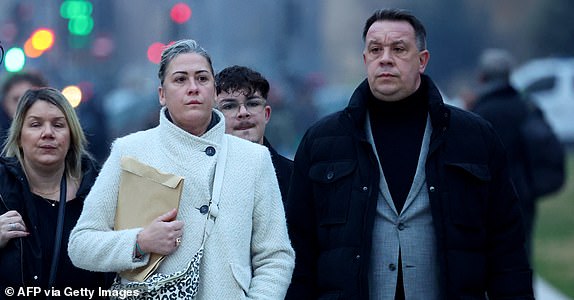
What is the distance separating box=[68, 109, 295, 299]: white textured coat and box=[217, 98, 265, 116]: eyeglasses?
1.04m

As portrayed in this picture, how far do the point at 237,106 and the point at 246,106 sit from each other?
0.04 m

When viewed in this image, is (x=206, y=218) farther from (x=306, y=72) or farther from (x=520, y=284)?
(x=306, y=72)

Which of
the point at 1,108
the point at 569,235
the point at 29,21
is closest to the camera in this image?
the point at 1,108

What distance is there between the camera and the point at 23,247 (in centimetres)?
562

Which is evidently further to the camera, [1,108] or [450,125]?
Result: [1,108]

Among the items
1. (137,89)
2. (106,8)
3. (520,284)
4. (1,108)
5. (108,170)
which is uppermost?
(106,8)

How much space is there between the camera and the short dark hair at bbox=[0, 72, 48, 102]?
8289 millimetres

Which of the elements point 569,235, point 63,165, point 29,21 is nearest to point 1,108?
point 63,165

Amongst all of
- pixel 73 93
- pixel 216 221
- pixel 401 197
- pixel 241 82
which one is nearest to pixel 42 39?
pixel 73 93

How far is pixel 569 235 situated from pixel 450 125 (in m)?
13.0

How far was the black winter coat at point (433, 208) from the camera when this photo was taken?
548cm

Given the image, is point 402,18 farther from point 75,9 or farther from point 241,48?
point 75,9

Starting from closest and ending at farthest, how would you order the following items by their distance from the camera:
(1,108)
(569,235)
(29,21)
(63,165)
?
(63,165) < (1,108) < (29,21) < (569,235)

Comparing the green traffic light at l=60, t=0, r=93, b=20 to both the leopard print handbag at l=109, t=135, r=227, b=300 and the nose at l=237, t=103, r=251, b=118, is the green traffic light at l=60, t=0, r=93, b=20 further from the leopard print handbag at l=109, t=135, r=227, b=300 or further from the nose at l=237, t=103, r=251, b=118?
the leopard print handbag at l=109, t=135, r=227, b=300
